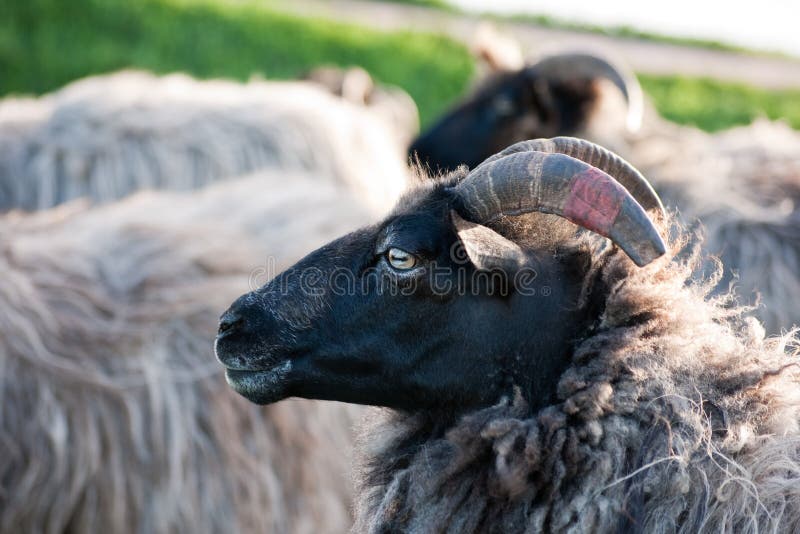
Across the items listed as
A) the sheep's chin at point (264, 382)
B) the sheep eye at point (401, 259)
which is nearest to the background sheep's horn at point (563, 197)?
the sheep eye at point (401, 259)

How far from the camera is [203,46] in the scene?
14758 millimetres

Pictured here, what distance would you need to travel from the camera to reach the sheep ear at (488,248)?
116 inches

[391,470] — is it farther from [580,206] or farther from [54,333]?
[54,333]

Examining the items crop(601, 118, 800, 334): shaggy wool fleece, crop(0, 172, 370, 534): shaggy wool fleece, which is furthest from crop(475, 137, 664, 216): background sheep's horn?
crop(0, 172, 370, 534): shaggy wool fleece

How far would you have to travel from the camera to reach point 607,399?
2.83 metres

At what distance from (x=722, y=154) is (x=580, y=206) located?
14.5ft

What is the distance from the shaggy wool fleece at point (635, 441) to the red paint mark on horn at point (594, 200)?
33 centimetres

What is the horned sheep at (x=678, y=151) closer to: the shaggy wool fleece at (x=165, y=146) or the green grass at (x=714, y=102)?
the shaggy wool fleece at (x=165, y=146)

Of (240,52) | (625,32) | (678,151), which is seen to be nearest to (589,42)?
(625,32)

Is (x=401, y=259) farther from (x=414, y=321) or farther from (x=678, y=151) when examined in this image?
(x=678, y=151)

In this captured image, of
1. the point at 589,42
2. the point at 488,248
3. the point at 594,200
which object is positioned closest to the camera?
the point at 594,200

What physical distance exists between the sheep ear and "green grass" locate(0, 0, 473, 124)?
428 inches

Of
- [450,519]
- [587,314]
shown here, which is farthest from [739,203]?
[450,519]

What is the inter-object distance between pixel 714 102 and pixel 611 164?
1587cm
